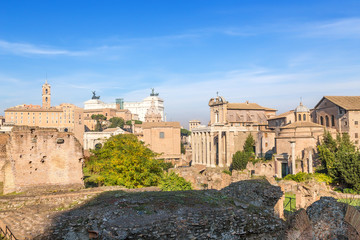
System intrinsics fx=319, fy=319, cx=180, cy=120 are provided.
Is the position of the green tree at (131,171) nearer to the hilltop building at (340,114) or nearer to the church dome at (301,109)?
the hilltop building at (340,114)

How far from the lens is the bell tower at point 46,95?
107m

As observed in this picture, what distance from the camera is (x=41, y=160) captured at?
16266 mm

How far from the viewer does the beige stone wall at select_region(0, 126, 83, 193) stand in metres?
15.7

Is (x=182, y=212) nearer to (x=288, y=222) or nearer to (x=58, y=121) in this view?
(x=288, y=222)

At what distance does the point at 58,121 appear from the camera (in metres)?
101

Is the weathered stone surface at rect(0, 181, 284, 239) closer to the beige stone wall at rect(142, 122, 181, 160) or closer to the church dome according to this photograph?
the church dome

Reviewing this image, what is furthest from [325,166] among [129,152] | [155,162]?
[129,152]

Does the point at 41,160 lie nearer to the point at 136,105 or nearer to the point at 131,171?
the point at 131,171

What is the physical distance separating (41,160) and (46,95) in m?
100

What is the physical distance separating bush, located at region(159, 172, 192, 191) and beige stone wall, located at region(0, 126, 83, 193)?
469cm

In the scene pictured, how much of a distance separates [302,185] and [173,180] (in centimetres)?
1004

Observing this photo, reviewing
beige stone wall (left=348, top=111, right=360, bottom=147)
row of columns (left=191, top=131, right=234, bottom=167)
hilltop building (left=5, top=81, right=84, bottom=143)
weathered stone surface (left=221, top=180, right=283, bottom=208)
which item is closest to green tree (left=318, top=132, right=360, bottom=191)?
beige stone wall (left=348, top=111, right=360, bottom=147)

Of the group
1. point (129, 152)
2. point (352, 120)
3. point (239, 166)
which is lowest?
point (239, 166)

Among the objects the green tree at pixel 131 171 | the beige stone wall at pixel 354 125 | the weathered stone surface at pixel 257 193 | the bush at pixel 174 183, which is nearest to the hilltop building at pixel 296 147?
the beige stone wall at pixel 354 125
